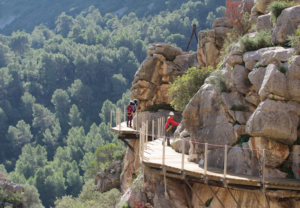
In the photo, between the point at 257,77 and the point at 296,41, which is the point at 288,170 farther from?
the point at 296,41

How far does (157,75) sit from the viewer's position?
113 feet

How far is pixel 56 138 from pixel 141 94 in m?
95.7

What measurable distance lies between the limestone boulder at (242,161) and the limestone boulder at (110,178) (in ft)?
75.3

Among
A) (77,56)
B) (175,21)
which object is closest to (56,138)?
(77,56)

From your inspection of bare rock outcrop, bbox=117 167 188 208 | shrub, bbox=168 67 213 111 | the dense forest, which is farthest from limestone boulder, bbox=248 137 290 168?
the dense forest

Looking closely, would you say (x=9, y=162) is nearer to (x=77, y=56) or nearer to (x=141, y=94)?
(x=77, y=56)

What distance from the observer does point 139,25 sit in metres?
197

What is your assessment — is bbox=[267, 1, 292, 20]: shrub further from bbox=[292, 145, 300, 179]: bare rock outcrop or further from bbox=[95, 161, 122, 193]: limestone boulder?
bbox=[95, 161, 122, 193]: limestone boulder

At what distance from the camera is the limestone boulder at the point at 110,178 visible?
40.3 m

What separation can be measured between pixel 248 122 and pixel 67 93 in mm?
131222

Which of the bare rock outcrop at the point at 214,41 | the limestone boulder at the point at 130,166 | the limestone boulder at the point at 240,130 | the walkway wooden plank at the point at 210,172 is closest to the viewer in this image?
the walkway wooden plank at the point at 210,172

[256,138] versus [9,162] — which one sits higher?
[256,138]

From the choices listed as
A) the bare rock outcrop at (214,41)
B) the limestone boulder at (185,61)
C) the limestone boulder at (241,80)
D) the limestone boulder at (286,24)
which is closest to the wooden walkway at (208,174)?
the limestone boulder at (241,80)

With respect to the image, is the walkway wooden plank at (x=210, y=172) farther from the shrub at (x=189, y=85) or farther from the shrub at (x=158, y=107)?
the shrub at (x=158, y=107)
